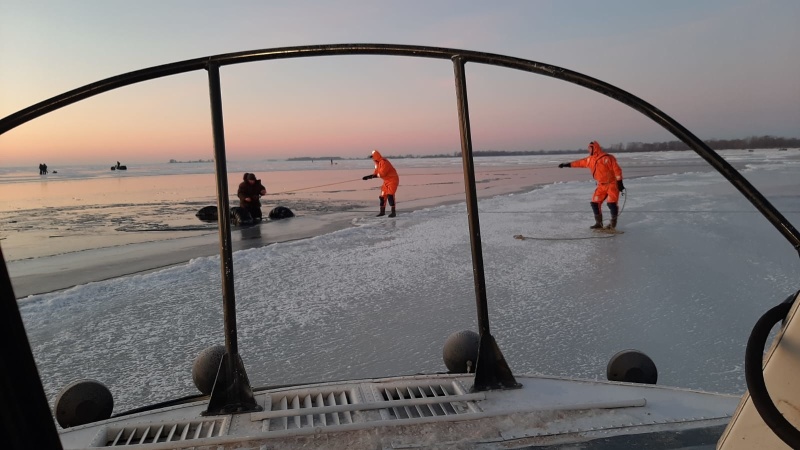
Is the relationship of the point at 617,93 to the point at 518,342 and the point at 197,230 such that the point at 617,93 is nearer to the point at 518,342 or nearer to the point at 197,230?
the point at 518,342

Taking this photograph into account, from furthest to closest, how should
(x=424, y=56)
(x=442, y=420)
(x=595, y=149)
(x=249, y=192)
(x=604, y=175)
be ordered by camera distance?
(x=249, y=192) → (x=595, y=149) → (x=604, y=175) → (x=424, y=56) → (x=442, y=420)

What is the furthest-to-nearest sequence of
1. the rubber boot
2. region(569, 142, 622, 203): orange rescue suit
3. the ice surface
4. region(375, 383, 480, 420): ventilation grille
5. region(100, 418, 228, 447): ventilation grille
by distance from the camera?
1. region(569, 142, 622, 203): orange rescue suit
2. the rubber boot
3. the ice surface
4. region(375, 383, 480, 420): ventilation grille
5. region(100, 418, 228, 447): ventilation grille

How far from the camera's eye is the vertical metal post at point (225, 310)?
1798 millimetres

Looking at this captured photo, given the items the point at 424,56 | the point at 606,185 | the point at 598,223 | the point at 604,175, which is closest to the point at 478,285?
the point at 424,56

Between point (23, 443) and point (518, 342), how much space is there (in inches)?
131

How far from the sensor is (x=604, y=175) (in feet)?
30.2

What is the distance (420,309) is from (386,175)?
8063 millimetres

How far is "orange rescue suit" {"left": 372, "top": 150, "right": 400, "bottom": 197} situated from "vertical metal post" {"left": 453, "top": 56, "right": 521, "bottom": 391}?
9515 mm

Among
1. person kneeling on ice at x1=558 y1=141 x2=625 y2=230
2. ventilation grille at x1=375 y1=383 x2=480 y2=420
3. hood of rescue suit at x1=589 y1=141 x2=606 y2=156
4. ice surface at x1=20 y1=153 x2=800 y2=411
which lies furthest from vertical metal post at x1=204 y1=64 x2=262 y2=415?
hood of rescue suit at x1=589 y1=141 x2=606 y2=156

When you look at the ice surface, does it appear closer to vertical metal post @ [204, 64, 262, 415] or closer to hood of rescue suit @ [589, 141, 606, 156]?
vertical metal post @ [204, 64, 262, 415]

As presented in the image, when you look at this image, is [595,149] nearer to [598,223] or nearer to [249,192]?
[598,223]

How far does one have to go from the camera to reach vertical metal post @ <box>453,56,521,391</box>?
192 centimetres

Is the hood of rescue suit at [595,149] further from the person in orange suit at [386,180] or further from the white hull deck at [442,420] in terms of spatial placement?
the white hull deck at [442,420]

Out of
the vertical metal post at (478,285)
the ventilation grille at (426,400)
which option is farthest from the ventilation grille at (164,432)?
the vertical metal post at (478,285)
